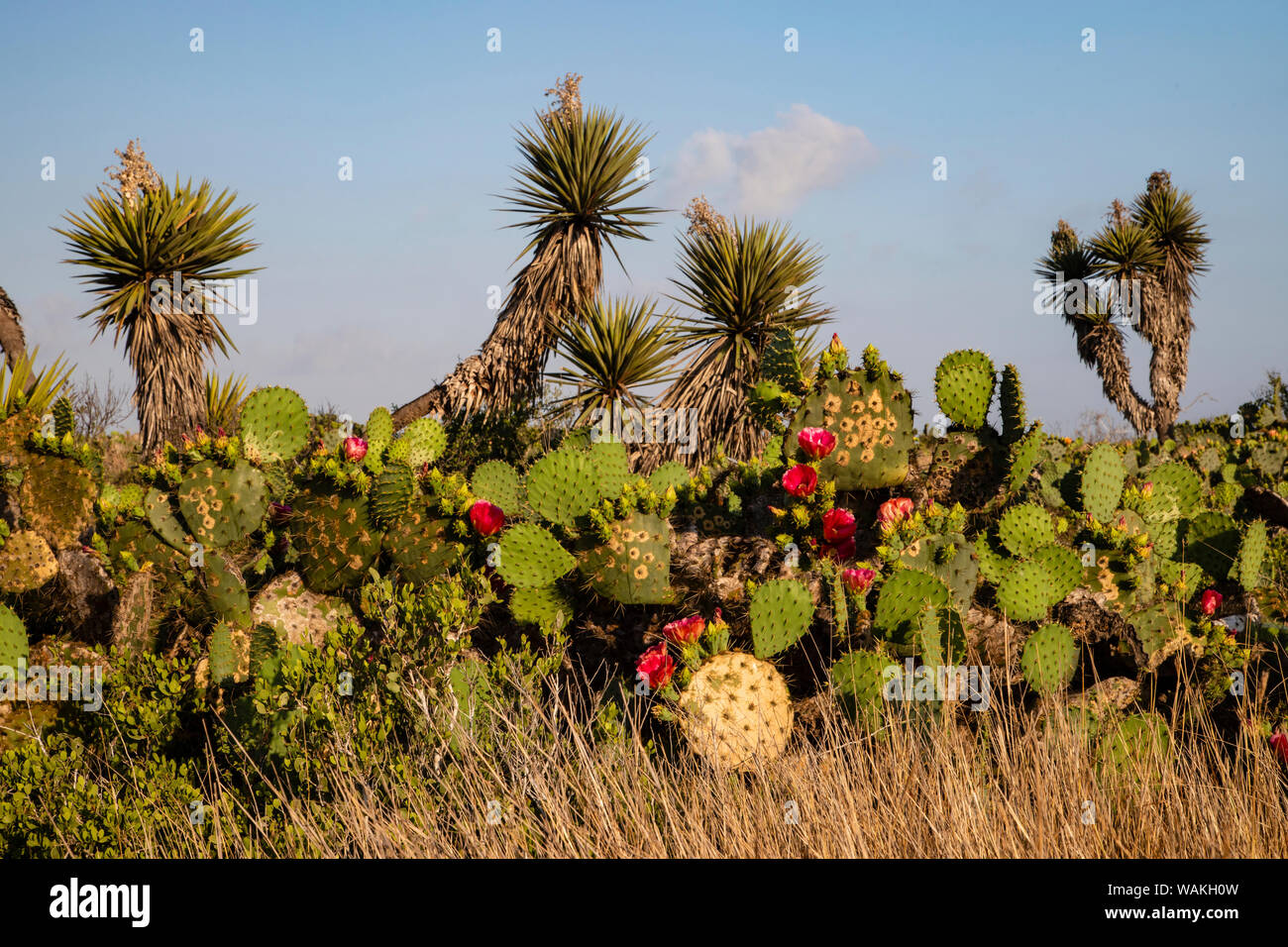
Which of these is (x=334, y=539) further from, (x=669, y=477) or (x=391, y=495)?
(x=669, y=477)

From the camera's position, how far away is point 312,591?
5.52m

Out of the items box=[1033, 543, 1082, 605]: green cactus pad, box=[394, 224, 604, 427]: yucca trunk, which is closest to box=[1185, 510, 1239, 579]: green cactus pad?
box=[1033, 543, 1082, 605]: green cactus pad

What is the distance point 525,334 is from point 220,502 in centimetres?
672

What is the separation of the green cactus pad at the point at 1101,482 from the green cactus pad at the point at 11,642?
5710mm

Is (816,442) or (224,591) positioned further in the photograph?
(224,591)

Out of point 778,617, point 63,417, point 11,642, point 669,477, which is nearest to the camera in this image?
point 778,617

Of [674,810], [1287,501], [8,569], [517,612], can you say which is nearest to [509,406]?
[8,569]

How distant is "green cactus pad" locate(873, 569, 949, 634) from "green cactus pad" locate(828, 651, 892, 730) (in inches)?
9.2

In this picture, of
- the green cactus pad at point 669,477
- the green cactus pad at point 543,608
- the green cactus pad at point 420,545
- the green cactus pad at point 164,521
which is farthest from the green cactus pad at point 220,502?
the green cactus pad at point 669,477

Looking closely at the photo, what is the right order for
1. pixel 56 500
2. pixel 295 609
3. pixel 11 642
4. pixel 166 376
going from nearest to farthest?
pixel 11 642 → pixel 295 609 → pixel 56 500 → pixel 166 376

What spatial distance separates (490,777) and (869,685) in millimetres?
1577

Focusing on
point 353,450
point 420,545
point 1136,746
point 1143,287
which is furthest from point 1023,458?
point 1143,287

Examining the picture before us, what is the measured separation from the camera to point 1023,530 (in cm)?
496

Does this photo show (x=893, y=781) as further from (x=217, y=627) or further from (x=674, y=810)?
(x=217, y=627)
